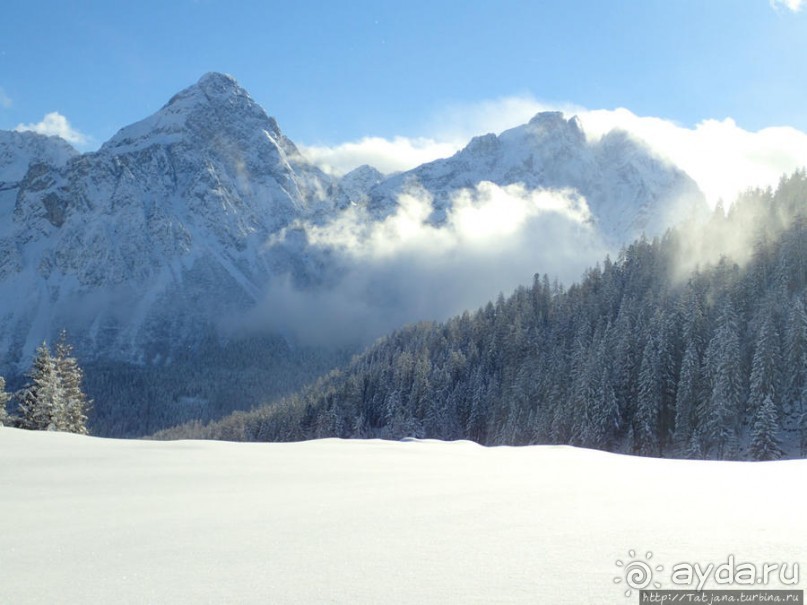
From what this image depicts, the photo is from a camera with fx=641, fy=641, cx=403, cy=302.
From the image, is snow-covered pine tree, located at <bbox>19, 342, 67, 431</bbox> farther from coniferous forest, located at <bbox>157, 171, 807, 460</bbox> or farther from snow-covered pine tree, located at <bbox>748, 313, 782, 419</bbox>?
snow-covered pine tree, located at <bbox>748, 313, 782, 419</bbox>

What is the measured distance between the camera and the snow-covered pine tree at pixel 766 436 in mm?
50125

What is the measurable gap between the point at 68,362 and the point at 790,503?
158 ft

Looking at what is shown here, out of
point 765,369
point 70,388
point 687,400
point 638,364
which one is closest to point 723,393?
point 687,400

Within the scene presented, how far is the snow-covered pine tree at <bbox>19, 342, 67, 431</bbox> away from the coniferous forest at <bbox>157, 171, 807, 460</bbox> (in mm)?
45810

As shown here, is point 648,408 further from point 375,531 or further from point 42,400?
point 375,531

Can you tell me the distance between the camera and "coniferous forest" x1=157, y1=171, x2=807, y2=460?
5684cm

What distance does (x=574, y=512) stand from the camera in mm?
7094

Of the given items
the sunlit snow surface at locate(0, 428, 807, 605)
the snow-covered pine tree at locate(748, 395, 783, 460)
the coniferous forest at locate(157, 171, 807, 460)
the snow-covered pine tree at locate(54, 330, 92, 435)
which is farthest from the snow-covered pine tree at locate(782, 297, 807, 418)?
the snow-covered pine tree at locate(54, 330, 92, 435)

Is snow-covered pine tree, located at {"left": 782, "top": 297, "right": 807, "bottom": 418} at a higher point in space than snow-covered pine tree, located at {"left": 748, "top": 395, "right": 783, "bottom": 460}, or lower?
higher

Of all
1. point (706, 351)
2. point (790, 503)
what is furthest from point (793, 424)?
point (790, 503)

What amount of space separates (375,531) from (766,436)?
52.9 m

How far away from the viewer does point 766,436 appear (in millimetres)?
50312

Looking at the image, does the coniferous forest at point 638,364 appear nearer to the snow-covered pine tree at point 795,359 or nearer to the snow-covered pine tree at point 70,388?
the snow-covered pine tree at point 795,359

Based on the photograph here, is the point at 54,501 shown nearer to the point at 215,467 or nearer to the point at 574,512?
the point at 215,467
